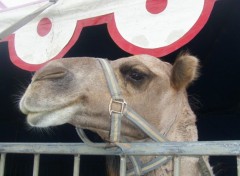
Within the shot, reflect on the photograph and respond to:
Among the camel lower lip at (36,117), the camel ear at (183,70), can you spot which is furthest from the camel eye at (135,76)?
the camel lower lip at (36,117)

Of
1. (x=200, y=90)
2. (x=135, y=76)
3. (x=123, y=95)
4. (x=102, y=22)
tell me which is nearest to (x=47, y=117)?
(x=123, y=95)

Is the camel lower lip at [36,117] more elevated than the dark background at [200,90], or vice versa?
the dark background at [200,90]

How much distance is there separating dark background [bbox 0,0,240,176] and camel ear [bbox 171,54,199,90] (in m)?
0.74

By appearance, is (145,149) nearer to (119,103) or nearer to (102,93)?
(119,103)

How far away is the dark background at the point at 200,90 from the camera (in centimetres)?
291

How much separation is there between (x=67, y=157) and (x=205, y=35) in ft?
9.50

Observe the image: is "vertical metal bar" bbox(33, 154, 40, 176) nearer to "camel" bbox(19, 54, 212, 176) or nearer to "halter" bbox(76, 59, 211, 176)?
"camel" bbox(19, 54, 212, 176)

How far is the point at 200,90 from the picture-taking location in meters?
3.96

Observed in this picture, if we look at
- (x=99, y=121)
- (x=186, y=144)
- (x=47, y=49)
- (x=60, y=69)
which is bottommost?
(x=186, y=144)

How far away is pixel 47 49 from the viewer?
224cm

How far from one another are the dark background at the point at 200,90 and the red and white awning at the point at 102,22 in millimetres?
650

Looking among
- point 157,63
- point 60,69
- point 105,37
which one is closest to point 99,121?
point 60,69

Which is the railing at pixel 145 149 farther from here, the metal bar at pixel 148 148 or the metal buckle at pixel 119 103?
the metal buckle at pixel 119 103

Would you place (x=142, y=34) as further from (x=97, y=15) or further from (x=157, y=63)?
(x=97, y=15)
